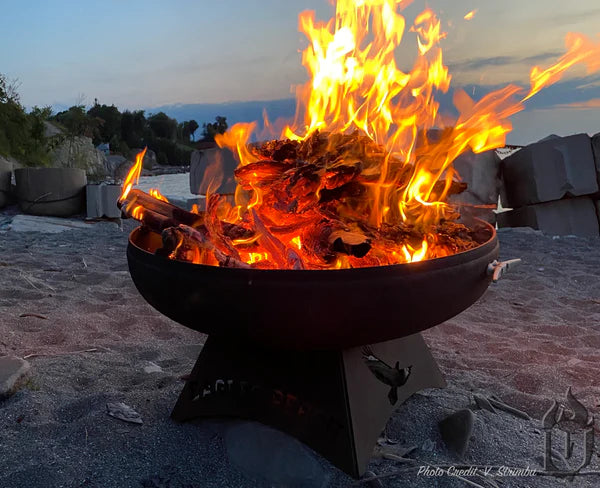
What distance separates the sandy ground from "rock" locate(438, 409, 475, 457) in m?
0.03

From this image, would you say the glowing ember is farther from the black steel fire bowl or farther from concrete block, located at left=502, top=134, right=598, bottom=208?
concrete block, located at left=502, top=134, right=598, bottom=208

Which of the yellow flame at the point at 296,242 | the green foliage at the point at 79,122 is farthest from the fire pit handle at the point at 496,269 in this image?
the green foliage at the point at 79,122

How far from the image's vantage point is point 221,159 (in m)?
6.01

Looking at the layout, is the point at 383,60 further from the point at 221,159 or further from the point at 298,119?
the point at 221,159

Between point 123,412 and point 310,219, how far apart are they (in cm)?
105

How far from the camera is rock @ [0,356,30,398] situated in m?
1.98

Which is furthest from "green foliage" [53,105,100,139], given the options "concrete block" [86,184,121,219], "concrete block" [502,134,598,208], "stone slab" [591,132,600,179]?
"stone slab" [591,132,600,179]

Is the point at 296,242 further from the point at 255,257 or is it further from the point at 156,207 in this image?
the point at 156,207

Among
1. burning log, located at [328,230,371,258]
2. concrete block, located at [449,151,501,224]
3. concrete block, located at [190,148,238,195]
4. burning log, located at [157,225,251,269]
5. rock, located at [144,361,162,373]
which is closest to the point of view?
burning log, located at [328,230,371,258]

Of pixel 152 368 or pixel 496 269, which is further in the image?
pixel 152 368

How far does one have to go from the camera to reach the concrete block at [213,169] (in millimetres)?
5754

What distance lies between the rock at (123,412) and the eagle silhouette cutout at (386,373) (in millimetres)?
895

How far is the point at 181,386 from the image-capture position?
2.18m

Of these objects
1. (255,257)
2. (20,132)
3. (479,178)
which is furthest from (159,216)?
(20,132)
